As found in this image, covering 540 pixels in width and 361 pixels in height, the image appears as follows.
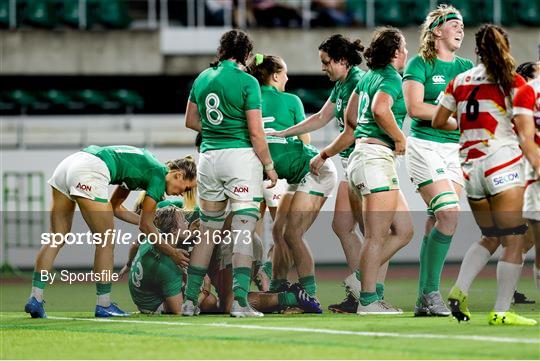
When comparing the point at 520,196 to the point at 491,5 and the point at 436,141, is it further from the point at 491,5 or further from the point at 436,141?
the point at 491,5

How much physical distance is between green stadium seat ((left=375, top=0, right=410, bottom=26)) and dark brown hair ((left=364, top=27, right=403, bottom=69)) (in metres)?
14.7

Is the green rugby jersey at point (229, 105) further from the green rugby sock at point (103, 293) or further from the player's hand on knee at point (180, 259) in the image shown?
the green rugby sock at point (103, 293)

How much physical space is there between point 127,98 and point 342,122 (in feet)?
45.8

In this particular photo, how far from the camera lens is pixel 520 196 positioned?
7.91 meters

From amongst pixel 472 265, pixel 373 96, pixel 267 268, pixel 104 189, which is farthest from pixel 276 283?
pixel 472 265

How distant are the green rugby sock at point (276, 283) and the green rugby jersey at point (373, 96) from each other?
4.94ft

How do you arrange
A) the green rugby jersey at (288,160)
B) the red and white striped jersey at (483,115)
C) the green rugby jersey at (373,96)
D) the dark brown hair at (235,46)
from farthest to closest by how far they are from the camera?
the green rugby jersey at (288,160) → the dark brown hair at (235,46) → the green rugby jersey at (373,96) → the red and white striped jersey at (483,115)

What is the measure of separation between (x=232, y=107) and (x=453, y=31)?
1.72 metres

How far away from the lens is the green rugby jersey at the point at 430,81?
9227 millimetres

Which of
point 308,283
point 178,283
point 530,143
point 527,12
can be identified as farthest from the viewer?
point 527,12

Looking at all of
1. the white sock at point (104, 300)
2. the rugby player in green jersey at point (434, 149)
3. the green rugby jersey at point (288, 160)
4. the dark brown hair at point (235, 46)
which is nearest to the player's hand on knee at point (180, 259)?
the white sock at point (104, 300)

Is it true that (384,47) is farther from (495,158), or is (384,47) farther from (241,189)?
(495,158)

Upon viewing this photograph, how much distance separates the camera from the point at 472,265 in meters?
8.10

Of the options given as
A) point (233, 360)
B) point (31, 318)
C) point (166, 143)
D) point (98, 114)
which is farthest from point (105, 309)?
point (98, 114)
